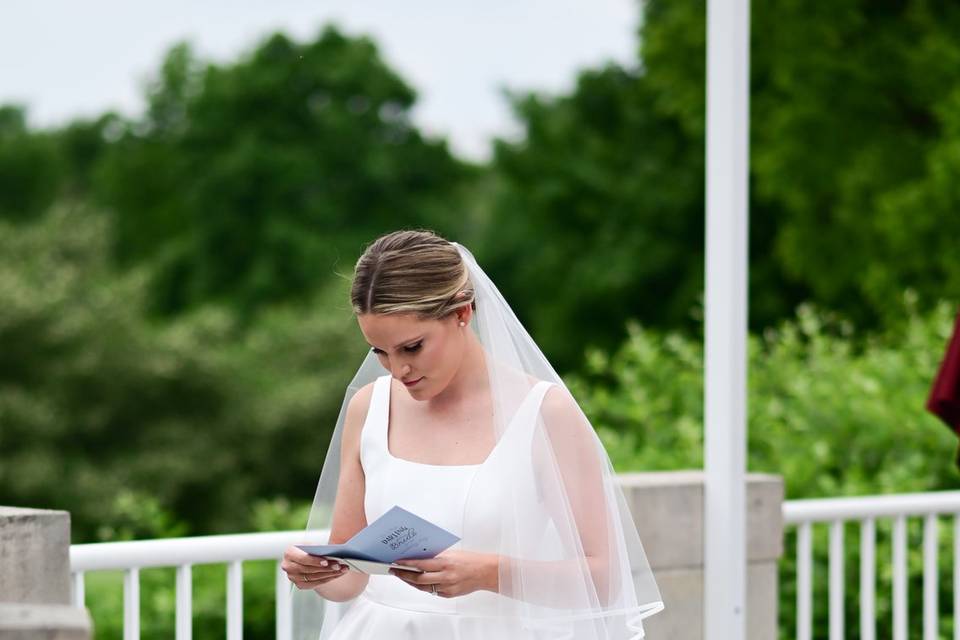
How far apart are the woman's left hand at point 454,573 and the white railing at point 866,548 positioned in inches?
70.6

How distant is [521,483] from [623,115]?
18.8 m

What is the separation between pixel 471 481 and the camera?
261 cm

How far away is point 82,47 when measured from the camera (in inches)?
1103

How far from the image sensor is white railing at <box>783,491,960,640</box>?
13.5 feet

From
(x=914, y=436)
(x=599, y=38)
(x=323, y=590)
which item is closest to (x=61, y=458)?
(x=599, y=38)

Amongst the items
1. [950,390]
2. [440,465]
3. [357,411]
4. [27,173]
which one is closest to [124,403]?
[27,173]

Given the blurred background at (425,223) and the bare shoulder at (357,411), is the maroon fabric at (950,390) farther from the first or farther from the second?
the bare shoulder at (357,411)

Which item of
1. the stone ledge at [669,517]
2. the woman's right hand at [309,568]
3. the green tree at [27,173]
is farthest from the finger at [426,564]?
the green tree at [27,173]

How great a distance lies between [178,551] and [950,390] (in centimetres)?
220

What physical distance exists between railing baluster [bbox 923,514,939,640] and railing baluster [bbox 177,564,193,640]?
2287 millimetres

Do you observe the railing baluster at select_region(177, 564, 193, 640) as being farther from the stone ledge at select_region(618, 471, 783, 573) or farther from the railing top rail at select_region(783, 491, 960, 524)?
the railing top rail at select_region(783, 491, 960, 524)

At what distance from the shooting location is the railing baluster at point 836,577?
13.6 feet

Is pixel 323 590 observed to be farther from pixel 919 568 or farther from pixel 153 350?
pixel 153 350

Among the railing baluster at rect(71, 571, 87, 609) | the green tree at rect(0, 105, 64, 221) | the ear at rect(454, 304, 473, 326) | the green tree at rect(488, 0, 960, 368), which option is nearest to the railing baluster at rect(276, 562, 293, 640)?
the railing baluster at rect(71, 571, 87, 609)
